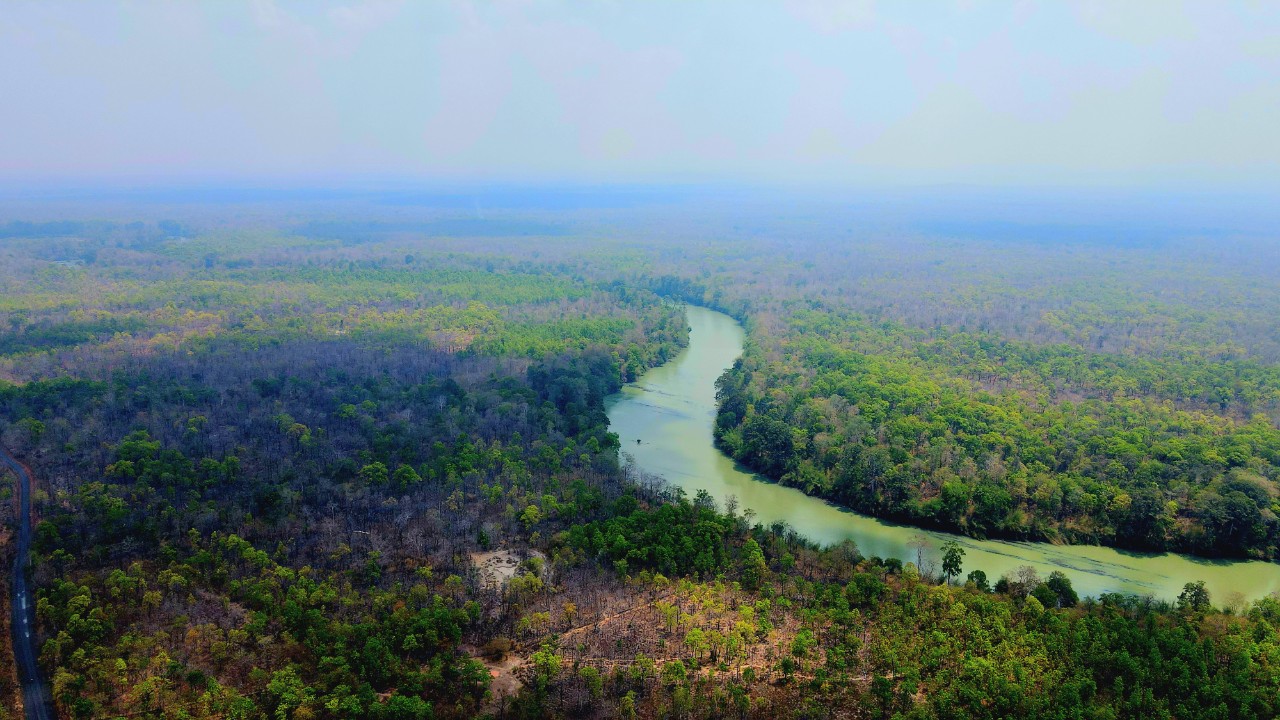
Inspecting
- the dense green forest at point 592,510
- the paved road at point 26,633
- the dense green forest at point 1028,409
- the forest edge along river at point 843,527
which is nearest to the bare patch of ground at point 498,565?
the dense green forest at point 592,510

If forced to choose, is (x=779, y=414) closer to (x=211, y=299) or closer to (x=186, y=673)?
(x=186, y=673)

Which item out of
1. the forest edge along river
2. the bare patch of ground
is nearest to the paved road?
the bare patch of ground

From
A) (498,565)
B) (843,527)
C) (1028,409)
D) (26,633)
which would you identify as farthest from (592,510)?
A: (1028,409)

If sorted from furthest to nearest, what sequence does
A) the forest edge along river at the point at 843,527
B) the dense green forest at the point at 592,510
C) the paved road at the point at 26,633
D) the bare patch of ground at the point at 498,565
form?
the forest edge along river at the point at 843,527 → the bare patch of ground at the point at 498,565 → the dense green forest at the point at 592,510 → the paved road at the point at 26,633

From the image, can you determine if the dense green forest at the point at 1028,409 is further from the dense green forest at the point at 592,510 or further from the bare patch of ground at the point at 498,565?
the bare patch of ground at the point at 498,565

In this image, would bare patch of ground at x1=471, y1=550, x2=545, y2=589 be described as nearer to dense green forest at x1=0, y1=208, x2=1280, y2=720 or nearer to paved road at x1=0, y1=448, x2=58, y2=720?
dense green forest at x1=0, y1=208, x2=1280, y2=720
